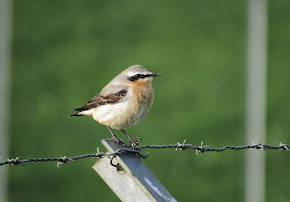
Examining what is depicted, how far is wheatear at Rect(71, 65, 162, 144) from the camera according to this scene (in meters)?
6.68

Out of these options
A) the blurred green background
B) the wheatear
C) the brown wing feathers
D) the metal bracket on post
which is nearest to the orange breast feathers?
the wheatear

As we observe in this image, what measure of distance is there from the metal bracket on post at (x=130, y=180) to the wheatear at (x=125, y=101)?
1553mm

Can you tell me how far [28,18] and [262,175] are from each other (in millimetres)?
13608

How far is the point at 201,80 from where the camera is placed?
852 inches

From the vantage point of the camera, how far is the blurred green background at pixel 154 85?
624 inches

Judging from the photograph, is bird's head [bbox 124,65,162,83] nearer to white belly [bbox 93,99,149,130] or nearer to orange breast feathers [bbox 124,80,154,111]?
orange breast feathers [bbox 124,80,154,111]

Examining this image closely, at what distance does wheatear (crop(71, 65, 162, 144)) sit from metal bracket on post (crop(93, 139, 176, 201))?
1.55 metres

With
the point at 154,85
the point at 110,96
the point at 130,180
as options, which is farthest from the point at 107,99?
the point at 154,85

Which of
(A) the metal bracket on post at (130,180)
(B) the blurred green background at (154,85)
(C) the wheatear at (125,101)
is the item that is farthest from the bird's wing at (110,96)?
(B) the blurred green background at (154,85)

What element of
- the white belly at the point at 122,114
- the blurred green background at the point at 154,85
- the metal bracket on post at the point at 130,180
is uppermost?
the blurred green background at the point at 154,85

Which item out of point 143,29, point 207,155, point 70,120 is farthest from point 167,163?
point 143,29

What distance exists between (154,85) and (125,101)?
14105 mm

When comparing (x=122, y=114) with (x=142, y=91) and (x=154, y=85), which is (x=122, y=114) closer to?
(x=142, y=91)

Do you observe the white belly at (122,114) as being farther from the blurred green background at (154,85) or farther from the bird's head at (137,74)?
the blurred green background at (154,85)
